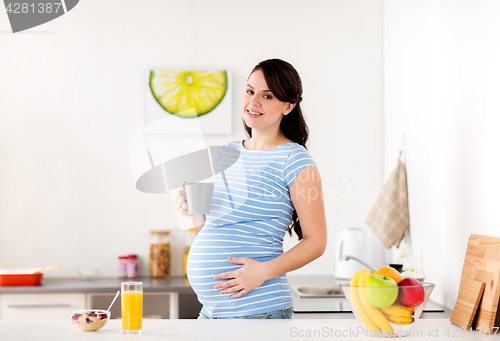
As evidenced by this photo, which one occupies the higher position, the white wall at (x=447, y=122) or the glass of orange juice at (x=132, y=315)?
the white wall at (x=447, y=122)

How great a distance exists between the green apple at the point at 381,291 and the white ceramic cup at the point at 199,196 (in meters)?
0.42

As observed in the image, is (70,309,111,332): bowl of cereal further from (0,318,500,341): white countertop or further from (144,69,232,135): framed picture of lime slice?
(144,69,232,135): framed picture of lime slice

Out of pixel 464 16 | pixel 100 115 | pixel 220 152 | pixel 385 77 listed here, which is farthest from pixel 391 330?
pixel 100 115

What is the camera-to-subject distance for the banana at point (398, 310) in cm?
95

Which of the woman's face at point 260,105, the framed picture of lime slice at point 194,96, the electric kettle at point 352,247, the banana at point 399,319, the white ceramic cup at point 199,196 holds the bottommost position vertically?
the electric kettle at point 352,247

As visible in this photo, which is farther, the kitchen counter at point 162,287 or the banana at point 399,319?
the kitchen counter at point 162,287

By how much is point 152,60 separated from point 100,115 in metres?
0.39

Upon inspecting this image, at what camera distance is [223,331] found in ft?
3.23

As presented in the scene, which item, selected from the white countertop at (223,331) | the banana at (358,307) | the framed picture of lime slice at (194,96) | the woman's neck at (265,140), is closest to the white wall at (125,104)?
the framed picture of lime slice at (194,96)

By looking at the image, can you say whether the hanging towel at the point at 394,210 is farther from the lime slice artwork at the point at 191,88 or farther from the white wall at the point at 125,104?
the lime slice artwork at the point at 191,88

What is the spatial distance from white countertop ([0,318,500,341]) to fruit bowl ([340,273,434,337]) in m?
0.03

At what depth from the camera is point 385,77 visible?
8.00 feet

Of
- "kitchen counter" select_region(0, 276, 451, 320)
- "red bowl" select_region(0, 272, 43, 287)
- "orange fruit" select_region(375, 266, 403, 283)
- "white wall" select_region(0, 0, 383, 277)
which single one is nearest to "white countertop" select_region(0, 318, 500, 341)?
"orange fruit" select_region(375, 266, 403, 283)

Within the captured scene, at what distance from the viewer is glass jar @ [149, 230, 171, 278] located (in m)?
2.33
